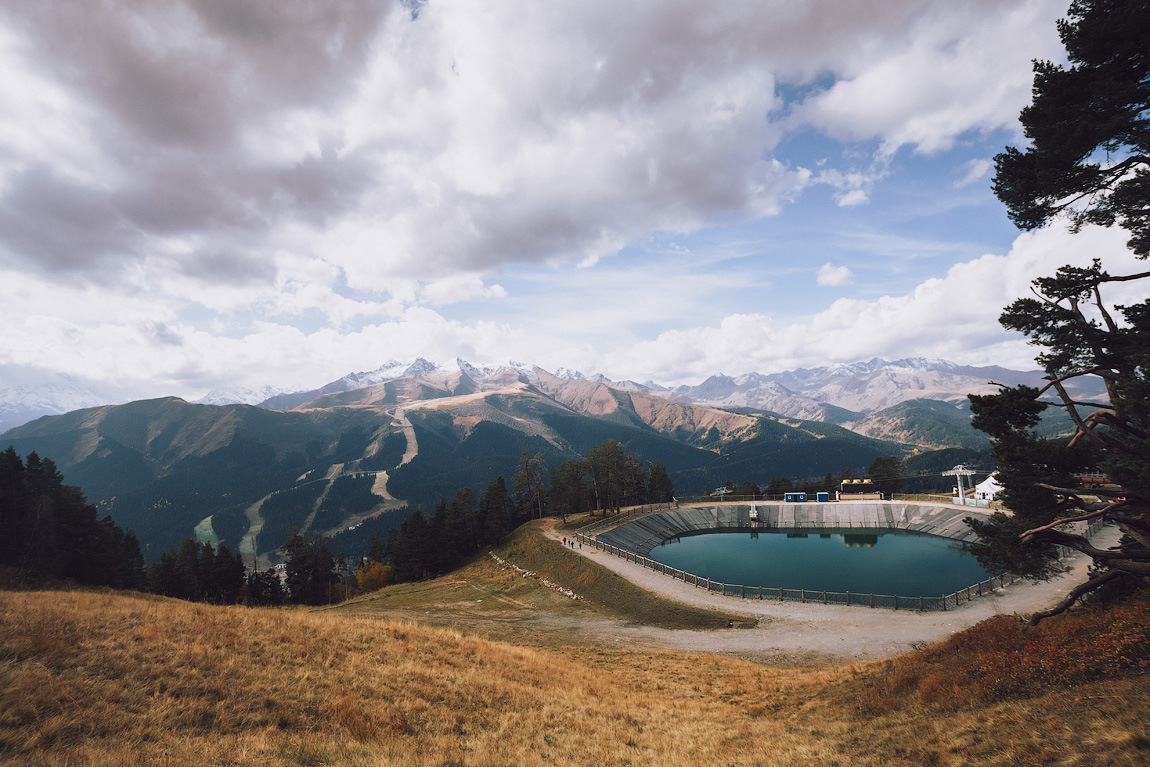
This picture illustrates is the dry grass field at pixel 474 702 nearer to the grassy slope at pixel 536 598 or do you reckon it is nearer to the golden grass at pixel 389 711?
the golden grass at pixel 389 711

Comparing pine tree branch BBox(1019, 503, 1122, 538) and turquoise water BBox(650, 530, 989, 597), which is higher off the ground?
pine tree branch BBox(1019, 503, 1122, 538)

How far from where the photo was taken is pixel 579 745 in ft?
42.1

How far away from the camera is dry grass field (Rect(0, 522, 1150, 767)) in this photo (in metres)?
9.20

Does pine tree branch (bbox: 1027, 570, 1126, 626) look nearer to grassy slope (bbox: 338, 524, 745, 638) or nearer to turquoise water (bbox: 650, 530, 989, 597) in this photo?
grassy slope (bbox: 338, 524, 745, 638)

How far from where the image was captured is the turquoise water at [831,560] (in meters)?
56.3

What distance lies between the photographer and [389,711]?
12750mm

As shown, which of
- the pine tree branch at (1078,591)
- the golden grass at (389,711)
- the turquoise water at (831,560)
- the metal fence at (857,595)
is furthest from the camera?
the turquoise water at (831,560)

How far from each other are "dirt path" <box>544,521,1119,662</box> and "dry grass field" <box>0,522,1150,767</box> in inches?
441

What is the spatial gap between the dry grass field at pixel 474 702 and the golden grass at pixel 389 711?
6cm

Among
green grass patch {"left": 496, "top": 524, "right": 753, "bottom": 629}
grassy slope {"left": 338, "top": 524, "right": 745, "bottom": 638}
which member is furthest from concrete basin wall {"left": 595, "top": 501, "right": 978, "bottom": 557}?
grassy slope {"left": 338, "top": 524, "right": 745, "bottom": 638}

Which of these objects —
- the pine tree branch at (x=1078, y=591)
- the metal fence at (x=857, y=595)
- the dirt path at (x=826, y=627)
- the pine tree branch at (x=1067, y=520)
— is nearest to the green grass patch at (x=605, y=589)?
the dirt path at (x=826, y=627)

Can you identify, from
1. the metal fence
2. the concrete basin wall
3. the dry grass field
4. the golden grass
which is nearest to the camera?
the golden grass

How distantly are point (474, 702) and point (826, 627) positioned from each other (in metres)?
31.9

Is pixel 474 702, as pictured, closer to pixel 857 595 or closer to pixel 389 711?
pixel 389 711
